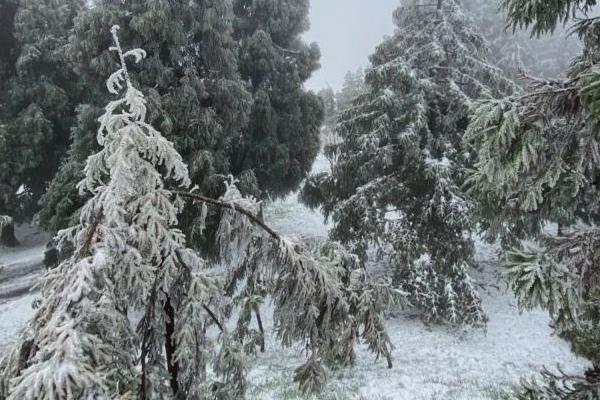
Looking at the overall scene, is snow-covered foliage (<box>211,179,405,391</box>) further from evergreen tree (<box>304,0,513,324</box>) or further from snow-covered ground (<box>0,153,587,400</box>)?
evergreen tree (<box>304,0,513,324</box>)

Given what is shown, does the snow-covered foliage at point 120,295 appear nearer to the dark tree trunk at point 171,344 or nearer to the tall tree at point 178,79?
the dark tree trunk at point 171,344

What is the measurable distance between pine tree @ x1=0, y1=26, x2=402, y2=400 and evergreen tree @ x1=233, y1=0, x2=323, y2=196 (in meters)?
13.5

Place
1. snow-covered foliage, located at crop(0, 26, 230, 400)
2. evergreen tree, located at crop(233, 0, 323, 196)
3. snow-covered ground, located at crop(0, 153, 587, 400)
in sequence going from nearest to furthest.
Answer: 1. snow-covered foliage, located at crop(0, 26, 230, 400)
2. snow-covered ground, located at crop(0, 153, 587, 400)
3. evergreen tree, located at crop(233, 0, 323, 196)

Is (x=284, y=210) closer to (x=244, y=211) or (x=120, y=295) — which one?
(x=244, y=211)

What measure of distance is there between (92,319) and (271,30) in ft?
56.6

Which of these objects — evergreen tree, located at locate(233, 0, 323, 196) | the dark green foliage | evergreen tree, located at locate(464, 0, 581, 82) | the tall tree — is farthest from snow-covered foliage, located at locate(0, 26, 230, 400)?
evergreen tree, located at locate(464, 0, 581, 82)

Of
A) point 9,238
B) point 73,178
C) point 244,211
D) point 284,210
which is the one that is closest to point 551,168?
point 244,211

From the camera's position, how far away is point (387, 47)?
1628cm

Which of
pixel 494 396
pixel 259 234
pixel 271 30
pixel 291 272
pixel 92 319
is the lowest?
pixel 494 396

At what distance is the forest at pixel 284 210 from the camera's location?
3.25m

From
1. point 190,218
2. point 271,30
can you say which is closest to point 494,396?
point 190,218

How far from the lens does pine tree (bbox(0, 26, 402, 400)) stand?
256cm

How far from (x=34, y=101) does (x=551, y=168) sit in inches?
838

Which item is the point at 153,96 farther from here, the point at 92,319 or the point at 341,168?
the point at 92,319
